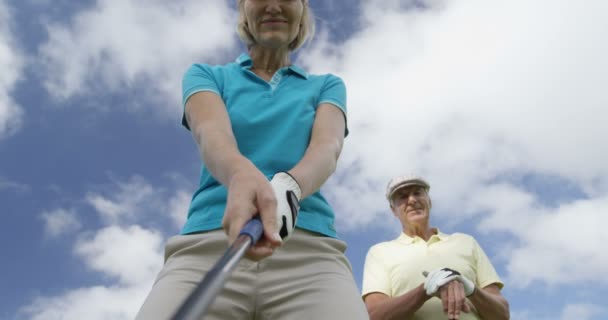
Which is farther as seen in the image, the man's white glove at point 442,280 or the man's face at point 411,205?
the man's face at point 411,205

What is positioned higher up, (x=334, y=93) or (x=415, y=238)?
(x=415, y=238)

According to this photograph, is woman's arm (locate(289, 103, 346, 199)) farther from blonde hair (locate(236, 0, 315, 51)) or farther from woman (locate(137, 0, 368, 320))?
blonde hair (locate(236, 0, 315, 51))

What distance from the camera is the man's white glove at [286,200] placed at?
1.78 metres

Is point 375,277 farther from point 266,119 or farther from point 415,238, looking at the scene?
point 266,119

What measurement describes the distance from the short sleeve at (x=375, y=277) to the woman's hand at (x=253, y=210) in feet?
13.7

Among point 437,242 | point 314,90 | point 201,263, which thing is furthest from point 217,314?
point 437,242

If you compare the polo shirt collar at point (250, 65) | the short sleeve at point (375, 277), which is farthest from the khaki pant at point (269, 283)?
the short sleeve at point (375, 277)

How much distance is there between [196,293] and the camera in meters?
1.07

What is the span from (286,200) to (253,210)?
197 millimetres

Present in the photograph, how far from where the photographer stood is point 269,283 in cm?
207

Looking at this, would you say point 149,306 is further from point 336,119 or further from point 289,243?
point 336,119

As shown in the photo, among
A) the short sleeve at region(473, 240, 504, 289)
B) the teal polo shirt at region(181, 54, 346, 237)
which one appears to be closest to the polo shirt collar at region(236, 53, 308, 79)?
the teal polo shirt at region(181, 54, 346, 237)

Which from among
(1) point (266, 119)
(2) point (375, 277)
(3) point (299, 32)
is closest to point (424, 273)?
(2) point (375, 277)

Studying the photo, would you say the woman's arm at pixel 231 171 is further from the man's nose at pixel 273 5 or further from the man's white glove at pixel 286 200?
the man's nose at pixel 273 5
